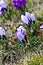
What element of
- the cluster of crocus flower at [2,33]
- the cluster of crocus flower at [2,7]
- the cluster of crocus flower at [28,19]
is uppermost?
the cluster of crocus flower at [2,7]

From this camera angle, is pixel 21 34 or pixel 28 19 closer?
pixel 21 34

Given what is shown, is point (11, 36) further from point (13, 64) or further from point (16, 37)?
point (13, 64)

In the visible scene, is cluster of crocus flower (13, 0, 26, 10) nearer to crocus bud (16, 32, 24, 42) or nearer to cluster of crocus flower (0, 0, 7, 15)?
cluster of crocus flower (0, 0, 7, 15)

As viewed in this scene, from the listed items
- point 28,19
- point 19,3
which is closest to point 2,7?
point 19,3

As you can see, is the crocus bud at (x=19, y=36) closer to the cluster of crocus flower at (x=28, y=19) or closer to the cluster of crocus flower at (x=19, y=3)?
the cluster of crocus flower at (x=28, y=19)

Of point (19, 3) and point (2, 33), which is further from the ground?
→ point (19, 3)

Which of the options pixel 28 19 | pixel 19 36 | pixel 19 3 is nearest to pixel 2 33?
A: pixel 19 36

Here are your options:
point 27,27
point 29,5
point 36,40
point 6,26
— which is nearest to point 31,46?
point 36,40

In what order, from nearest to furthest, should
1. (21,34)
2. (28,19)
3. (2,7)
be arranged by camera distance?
(21,34) → (28,19) → (2,7)

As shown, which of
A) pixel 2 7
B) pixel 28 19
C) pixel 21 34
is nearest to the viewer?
pixel 21 34

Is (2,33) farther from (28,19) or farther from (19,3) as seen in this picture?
(19,3)

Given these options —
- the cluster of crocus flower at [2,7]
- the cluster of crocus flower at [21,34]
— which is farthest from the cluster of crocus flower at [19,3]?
the cluster of crocus flower at [21,34]
